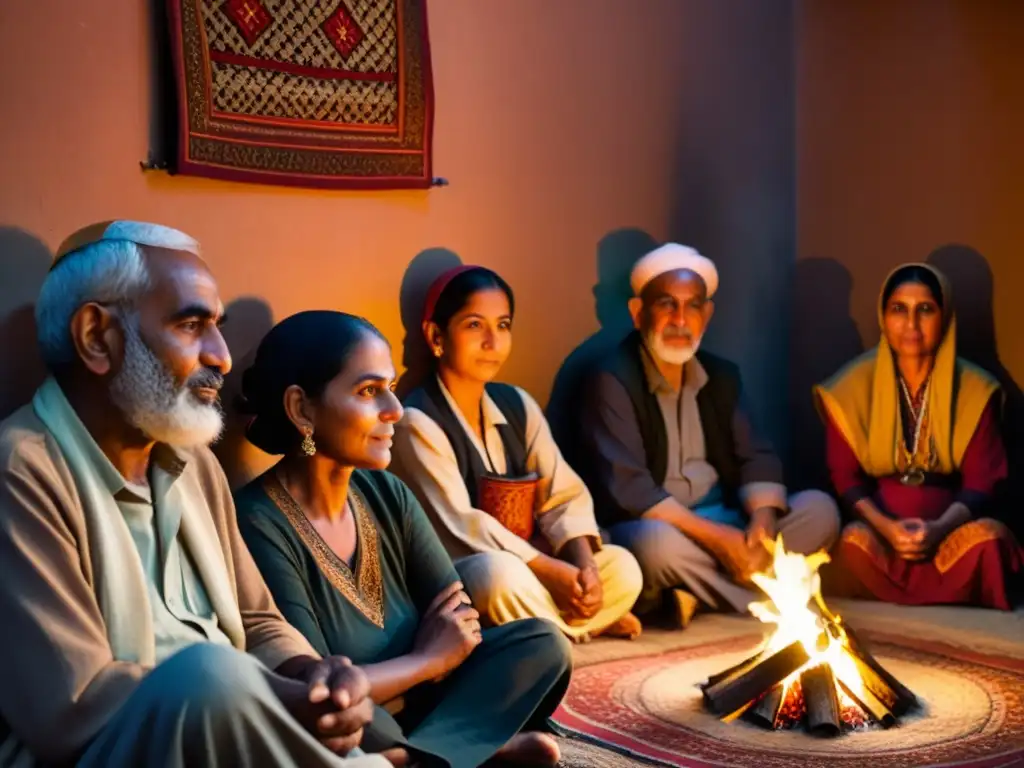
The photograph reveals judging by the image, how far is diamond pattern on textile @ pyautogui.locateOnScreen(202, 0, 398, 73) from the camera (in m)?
4.48

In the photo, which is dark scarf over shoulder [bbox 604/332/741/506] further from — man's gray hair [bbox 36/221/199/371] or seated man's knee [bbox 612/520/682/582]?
man's gray hair [bbox 36/221/199/371]

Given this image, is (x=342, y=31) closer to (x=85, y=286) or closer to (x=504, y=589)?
(x=504, y=589)

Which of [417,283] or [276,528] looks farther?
[417,283]

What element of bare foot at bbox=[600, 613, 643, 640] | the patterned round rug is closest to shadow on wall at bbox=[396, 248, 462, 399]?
bare foot at bbox=[600, 613, 643, 640]

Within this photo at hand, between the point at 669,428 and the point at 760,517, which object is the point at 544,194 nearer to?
the point at 669,428

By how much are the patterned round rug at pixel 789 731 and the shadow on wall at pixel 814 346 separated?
2.10 meters

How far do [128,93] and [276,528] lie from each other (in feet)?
5.03

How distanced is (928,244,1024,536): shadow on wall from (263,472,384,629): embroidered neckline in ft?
11.9

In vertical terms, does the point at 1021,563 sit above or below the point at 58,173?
below

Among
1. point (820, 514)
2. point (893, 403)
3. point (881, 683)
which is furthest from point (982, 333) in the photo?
point (881, 683)

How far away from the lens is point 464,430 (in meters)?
5.16

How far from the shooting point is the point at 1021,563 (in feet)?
19.4

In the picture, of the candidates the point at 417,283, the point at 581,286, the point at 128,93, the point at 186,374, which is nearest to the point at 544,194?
the point at 581,286

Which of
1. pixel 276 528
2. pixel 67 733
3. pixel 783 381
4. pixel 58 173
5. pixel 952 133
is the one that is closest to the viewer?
pixel 67 733
